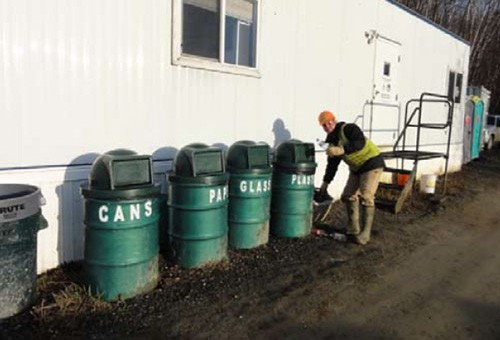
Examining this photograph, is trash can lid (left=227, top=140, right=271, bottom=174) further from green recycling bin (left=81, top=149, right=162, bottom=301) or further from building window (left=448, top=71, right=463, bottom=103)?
building window (left=448, top=71, right=463, bottom=103)

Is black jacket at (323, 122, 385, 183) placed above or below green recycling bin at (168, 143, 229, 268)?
above

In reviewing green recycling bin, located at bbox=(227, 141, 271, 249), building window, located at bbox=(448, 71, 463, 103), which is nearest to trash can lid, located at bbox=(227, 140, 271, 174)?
→ green recycling bin, located at bbox=(227, 141, 271, 249)

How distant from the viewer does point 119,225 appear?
3752 mm

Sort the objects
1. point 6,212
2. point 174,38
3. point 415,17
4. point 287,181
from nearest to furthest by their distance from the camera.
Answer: point 6,212, point 174,38, point 287,181, point 415,17

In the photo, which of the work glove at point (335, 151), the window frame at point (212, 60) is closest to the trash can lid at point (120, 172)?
the window frame at point (212, 60)

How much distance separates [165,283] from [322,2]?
5.44 metres

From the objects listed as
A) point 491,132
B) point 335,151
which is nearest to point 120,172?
point 335,151

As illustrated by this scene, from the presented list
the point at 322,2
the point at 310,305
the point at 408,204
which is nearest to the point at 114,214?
the point at 310,305

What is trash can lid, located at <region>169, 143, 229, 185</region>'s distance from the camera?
444 cm

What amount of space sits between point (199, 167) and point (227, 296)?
4.38ft

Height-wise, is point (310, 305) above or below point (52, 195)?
below

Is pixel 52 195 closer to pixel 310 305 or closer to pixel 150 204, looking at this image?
pixel 150 204

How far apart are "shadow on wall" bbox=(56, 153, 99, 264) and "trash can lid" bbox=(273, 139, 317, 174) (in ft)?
7.90

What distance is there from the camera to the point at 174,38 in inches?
198
